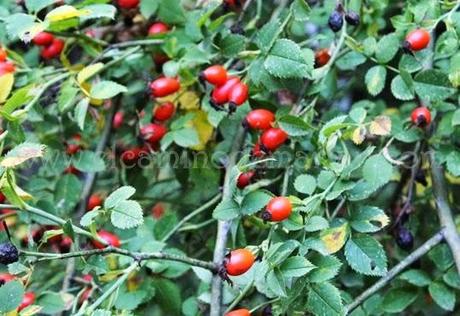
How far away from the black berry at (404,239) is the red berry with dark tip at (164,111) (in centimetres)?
49

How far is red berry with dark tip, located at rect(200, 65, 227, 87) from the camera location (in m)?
1.33

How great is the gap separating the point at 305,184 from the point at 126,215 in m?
0.29

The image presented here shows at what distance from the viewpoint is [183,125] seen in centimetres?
142

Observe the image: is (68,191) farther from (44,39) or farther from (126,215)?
(126,215)

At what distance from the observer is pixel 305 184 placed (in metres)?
1.16

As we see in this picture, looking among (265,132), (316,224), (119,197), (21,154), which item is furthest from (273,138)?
(21,154)

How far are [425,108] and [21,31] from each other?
693 millimetres

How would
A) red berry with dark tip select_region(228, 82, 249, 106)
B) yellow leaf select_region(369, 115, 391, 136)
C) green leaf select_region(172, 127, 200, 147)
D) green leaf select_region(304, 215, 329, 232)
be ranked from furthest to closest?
1. green leaf select_region(172, 127, 200, 147)
2. red berry with dark tip select_region(228, 82, 249, 106)
3. yellow leaf select_region(369, 115, 391, 136)
4. green leaf select_region(304, 215, 329, 232)

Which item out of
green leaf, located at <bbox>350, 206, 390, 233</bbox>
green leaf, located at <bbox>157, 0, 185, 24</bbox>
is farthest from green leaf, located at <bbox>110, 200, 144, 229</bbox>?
green leaf, located at <bbox>157, 0, 185, 24</bbox>

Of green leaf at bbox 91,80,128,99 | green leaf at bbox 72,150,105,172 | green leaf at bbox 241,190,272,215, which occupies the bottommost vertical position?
green leaf at bbox 72,150,105,172

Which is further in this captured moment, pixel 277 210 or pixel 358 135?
pixel 358 135

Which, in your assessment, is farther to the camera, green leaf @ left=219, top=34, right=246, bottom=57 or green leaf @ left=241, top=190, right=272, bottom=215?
green leaf @ left=219, top=34, right=246, bottom=57

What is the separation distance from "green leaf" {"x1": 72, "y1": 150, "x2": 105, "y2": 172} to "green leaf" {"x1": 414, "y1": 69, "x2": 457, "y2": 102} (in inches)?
23.9

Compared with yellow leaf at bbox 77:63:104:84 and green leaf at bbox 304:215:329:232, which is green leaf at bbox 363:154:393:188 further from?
yellow leaf at bbox 77:63:104:84
